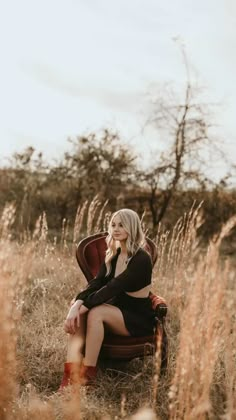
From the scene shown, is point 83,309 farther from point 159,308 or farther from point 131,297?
point 159,308

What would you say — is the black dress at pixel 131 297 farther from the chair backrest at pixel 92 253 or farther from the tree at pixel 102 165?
the tree at pixel 102 165

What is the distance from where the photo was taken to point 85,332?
3.45 meters

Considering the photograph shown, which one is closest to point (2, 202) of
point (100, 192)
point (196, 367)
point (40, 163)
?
point (40, 163)

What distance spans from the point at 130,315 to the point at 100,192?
6.66 metres

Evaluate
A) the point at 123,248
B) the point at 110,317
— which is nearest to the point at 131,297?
the point at 110,317

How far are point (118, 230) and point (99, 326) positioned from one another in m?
0.62

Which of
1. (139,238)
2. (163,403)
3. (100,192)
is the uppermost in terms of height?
(100,192)

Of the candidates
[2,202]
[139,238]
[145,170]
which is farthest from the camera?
[2,202]

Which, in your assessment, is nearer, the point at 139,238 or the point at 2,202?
the point at 139,238

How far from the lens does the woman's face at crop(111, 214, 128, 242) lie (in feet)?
11.8

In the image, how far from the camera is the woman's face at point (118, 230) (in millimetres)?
3594

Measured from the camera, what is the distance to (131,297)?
3539 mm

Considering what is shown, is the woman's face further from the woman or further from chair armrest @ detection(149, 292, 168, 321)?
chair armrest @ detection(149, 292, 168, 321)

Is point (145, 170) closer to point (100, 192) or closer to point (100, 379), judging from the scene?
point (100, 192)
